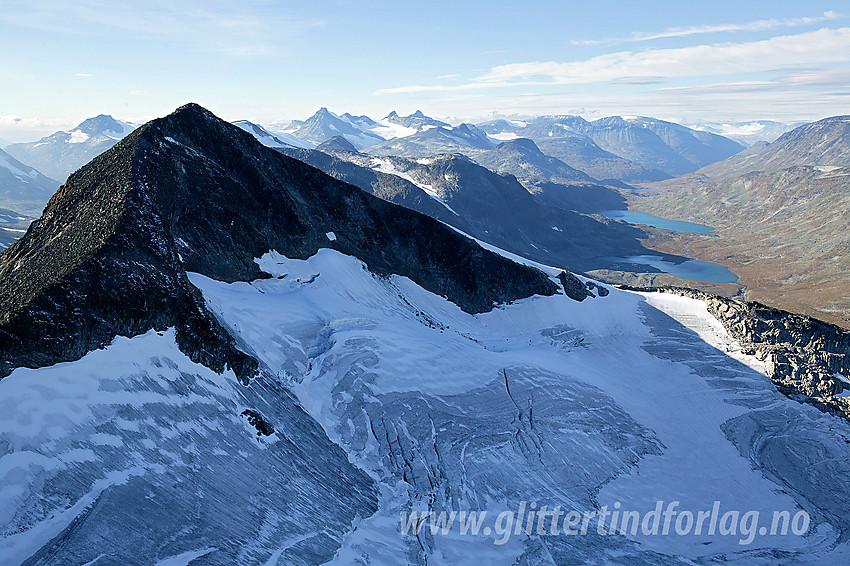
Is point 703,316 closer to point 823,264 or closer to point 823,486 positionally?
point 823,486

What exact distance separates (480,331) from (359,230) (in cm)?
1623

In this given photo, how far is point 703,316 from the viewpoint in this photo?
1953 inches

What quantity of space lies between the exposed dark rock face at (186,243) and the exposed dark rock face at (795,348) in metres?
19.0

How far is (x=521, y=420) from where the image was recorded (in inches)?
1375

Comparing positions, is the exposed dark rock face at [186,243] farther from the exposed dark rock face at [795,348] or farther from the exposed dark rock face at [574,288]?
the exposed dark rock face at [795,348]

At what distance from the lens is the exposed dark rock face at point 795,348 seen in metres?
41.5

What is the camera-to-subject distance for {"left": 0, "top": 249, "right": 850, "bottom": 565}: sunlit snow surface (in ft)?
64.4

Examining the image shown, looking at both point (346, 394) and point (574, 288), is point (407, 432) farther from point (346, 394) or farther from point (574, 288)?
point (574, 288)

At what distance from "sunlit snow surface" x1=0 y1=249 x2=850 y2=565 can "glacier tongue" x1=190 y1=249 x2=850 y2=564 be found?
0.14 meters

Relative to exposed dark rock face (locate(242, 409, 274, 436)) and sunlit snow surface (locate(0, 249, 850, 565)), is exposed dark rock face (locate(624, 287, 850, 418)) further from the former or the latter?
exposed dark rock face (locate(242, 409, 274, 436))

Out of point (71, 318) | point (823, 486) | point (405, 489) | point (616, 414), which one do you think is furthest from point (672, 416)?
point (71, 318)

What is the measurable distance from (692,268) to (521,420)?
6888 inches

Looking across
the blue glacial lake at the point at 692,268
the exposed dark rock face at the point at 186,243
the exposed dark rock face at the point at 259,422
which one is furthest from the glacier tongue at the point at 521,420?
the blue glacial lake at the point at 692,268

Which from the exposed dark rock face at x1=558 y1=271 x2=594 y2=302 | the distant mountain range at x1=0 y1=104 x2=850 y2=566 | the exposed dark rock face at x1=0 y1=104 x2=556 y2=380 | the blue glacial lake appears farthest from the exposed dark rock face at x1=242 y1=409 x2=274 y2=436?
the blue glacial lake
